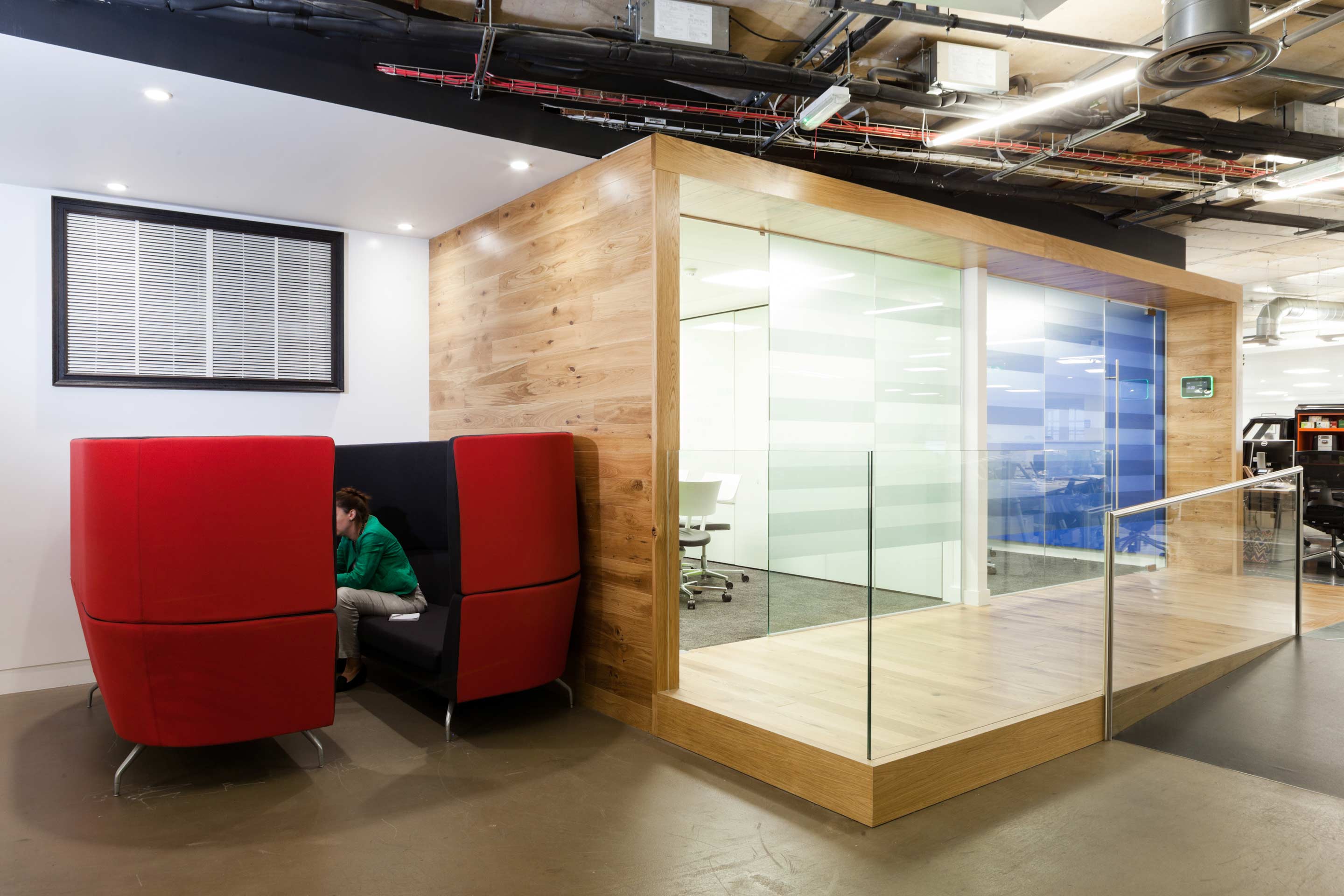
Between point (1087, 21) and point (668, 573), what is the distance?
3855 mm

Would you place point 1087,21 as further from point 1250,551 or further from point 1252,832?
point 1252,832

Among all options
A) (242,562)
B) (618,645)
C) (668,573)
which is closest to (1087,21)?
(668,573)

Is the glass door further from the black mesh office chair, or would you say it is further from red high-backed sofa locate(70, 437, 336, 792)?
red high-backed sofa locate(70, 437, 336, 792)

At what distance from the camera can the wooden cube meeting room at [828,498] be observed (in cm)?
311

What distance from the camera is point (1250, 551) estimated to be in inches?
194

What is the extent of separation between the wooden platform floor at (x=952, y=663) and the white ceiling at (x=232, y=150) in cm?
267

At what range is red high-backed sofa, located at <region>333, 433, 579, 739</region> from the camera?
11.5ft

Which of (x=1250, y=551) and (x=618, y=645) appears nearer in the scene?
(x=618, y=645)

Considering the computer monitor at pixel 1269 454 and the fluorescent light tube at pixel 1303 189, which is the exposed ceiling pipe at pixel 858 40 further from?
the computer monitor at pixel 1269 454

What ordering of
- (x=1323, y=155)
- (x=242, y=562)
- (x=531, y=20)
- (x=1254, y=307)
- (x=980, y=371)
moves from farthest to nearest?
1. (x=1254, y=307)
2. (x=980, y=371)
3. (x=1323, y=155)
4. (x=531, y=20)
5. (x=242, y=562)

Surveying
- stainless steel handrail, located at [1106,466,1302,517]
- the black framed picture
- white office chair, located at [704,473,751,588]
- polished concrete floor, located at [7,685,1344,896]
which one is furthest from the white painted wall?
stainless steel handrail, located at [1106,466,1302,517]

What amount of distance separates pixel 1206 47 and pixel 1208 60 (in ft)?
0.39

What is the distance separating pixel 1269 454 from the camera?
9.74 m

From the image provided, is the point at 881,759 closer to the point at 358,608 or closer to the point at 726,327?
the point at 358,608
